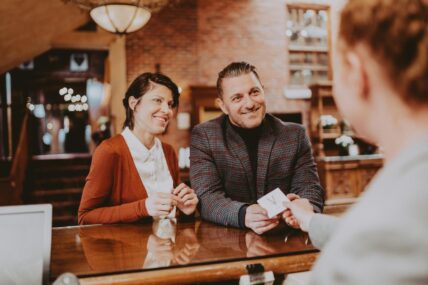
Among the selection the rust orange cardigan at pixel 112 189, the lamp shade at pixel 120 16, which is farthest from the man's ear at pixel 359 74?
the lamp shade at pixel 120 16

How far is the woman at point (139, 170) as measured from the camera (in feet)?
6.23

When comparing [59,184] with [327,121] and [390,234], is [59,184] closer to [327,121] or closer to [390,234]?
[327,121]

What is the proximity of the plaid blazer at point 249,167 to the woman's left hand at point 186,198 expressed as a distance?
72 millimetres

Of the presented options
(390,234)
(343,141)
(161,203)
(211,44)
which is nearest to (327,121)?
(343,141)

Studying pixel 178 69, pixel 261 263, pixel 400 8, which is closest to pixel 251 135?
pixel 261 263

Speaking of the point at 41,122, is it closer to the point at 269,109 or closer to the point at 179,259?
the point at 269,109

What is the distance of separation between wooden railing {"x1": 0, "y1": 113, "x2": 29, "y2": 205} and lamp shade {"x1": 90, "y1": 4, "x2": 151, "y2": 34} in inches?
123

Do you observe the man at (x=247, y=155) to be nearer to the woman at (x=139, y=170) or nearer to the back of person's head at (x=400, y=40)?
the woman at (x=139, y=170)

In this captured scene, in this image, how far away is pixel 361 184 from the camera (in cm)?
876

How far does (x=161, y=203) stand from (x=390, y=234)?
1.36 metres

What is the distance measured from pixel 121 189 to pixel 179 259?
0.85 m

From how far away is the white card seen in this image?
1.61 metres

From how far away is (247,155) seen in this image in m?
2.08

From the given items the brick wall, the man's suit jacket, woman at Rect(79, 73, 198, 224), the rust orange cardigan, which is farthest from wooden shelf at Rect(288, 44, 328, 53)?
the man's suit jacket
